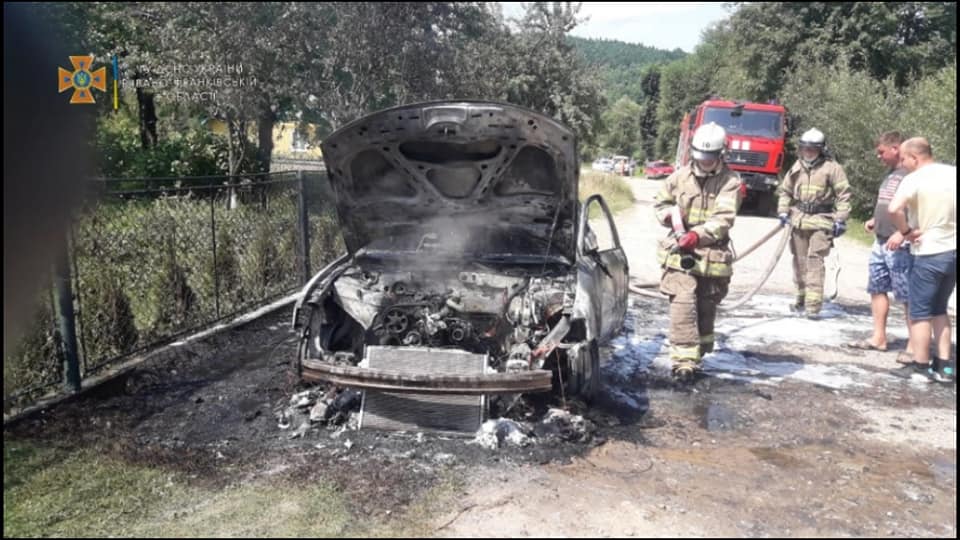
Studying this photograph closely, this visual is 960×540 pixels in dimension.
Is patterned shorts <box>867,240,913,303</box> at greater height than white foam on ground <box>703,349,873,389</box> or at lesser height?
greater

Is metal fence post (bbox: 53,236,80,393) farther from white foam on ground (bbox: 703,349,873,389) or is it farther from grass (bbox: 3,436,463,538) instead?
white foam on ground (bbox: 703,349,873,389)

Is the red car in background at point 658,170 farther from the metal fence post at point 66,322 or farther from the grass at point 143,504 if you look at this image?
the grass at point 143,504

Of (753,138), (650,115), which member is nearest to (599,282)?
(753,138)

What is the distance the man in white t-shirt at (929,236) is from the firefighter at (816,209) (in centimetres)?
193

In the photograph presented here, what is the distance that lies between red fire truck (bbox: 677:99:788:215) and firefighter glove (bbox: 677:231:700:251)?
46.5 ft

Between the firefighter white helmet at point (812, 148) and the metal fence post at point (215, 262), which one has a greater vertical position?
the firefighter white helmet at point (812, 148)

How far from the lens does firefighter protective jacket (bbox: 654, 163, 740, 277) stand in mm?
5254

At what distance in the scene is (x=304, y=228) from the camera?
7.93 meters

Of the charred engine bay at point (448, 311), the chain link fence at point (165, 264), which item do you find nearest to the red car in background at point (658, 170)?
the chain link fence at point (165, 264)

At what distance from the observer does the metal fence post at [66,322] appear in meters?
4.52

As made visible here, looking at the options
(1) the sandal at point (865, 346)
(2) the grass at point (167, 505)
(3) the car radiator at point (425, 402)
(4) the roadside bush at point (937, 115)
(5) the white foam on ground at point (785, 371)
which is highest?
(4) the roadside bush at point (937, 115)

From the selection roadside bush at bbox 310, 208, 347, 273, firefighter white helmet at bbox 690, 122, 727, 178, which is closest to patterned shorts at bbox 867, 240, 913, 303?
firefighter white helmet at bbox 690, 122, 727, 178

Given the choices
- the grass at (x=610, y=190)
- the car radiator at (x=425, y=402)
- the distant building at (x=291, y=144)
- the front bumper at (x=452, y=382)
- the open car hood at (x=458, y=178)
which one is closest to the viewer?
the front bumper at (x=452, y=382)

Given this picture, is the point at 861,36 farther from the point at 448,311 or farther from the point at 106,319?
the point at 106,319
